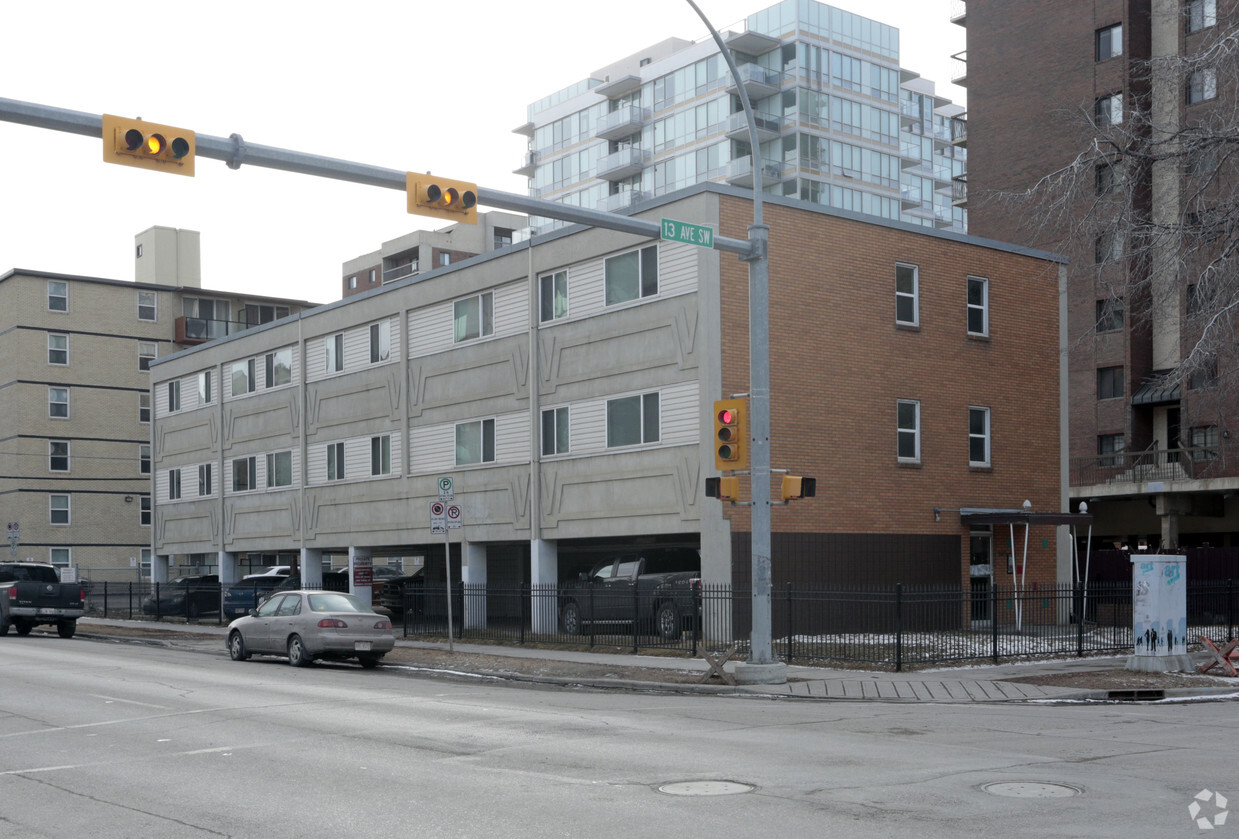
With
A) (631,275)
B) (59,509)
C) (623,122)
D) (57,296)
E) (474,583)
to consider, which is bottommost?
(474,583)

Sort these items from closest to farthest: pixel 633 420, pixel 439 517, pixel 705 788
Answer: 1. pixel 705 788
2. pixel 439 517
3. pixel 633 420

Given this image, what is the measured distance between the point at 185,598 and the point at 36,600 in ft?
24.3

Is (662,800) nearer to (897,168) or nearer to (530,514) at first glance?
(530,514)

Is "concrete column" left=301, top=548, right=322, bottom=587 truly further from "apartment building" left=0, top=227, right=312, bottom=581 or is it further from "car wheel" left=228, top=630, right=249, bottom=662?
"apartment building" left=0, top=227, right=312, bottom=581

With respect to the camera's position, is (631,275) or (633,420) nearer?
(633,420)

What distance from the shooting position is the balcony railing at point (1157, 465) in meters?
49.7

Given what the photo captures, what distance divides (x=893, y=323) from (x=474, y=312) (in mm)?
10634

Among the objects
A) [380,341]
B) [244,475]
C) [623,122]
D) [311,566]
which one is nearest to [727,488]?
[380,341]

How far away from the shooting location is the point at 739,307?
90.8 ft

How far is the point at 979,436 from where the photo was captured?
32250 millimetres

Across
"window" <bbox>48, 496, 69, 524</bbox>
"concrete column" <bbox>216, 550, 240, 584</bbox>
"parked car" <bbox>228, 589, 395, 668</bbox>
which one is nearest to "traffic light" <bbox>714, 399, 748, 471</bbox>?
"parked car" <bbox>228, 589, 395, 668</bbox>

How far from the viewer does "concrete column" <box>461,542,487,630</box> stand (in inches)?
1185

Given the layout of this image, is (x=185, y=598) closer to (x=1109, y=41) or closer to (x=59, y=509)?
(x=59, y=509)

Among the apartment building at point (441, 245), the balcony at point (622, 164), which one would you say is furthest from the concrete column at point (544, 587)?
the apartment building at point (441, 245)
